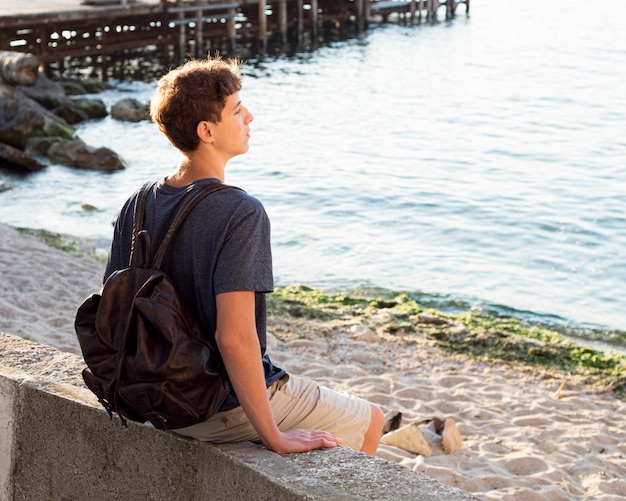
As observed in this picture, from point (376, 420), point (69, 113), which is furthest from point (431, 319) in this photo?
point (69, 113)

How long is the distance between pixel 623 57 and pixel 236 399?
110ft

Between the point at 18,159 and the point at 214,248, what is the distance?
13657 mm

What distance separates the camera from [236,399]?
2543mm

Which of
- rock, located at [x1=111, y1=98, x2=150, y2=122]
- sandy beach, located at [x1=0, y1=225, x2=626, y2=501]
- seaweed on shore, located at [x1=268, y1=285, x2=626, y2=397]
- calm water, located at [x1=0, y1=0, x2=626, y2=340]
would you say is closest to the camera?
sandy beach, located at [x1=0, y1=225, x2=626, y2=501]

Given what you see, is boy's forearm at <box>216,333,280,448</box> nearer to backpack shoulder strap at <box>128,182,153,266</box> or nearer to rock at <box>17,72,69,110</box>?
backpack shoulder strap at <box>128,182,153,266</box>

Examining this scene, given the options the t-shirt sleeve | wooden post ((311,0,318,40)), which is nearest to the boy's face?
the t-shirt sleeve

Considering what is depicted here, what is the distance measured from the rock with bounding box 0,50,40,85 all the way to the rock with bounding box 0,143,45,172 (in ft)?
9.14

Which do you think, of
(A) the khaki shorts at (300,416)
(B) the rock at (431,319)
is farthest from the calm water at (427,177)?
(A) the khaki shorts at (300,416)

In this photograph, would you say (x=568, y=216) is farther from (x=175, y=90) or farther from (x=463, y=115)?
(x=175, y=90)

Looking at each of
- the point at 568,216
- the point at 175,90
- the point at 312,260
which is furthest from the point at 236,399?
the point at 568,216

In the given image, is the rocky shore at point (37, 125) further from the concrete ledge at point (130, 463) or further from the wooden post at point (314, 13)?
the wooden post at point (314, 13)

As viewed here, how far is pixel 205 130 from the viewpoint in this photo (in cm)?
252

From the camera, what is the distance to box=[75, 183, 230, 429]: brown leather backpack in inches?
89.7

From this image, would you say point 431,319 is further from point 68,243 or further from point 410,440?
point 68,243
